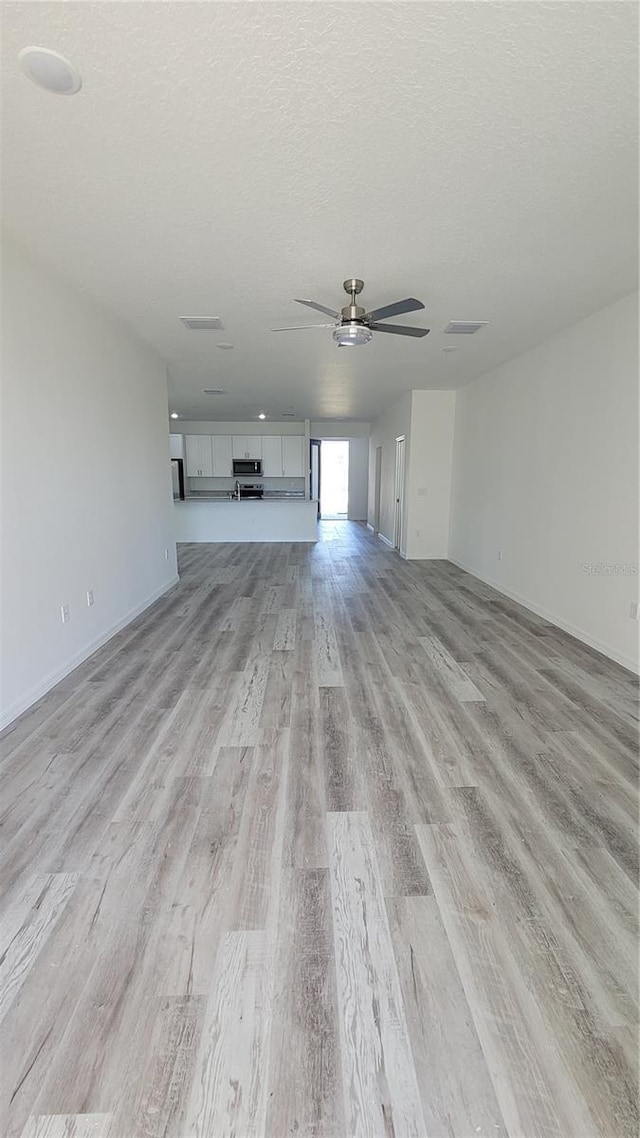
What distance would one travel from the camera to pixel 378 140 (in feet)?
6.15

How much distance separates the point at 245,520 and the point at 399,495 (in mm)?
3069

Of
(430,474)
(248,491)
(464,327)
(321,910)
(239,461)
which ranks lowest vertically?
(321,910)

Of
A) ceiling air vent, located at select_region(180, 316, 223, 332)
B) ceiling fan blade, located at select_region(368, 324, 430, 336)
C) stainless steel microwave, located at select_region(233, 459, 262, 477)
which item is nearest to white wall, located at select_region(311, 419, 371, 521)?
stainless steel microwave, located at select_region(233, 459, 262, 477)

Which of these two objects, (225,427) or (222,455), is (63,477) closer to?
(222,455)

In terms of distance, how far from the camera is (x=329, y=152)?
195cm

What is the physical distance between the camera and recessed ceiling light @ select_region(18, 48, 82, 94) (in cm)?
150

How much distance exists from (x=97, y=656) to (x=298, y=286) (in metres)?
3.12

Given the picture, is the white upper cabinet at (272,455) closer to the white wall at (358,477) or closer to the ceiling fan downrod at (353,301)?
the white wall at (358,477)

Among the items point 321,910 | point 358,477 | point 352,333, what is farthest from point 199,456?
point 321,910

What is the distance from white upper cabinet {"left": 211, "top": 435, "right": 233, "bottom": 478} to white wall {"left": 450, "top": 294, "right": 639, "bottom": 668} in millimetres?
6339

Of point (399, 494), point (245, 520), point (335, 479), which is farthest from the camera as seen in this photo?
point (335, 479)

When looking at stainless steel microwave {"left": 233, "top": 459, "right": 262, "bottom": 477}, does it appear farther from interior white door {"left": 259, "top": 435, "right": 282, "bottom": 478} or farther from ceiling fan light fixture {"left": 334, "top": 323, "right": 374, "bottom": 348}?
ceiling fan light fixture {"left": 334, "top": 323, "right": 374, "bottom": 348}

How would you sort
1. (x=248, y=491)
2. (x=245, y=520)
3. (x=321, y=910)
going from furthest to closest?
(x=248, y=491)
(x=245, y=520)
(x=321, y=910)

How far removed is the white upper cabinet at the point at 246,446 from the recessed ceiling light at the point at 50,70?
943cm
